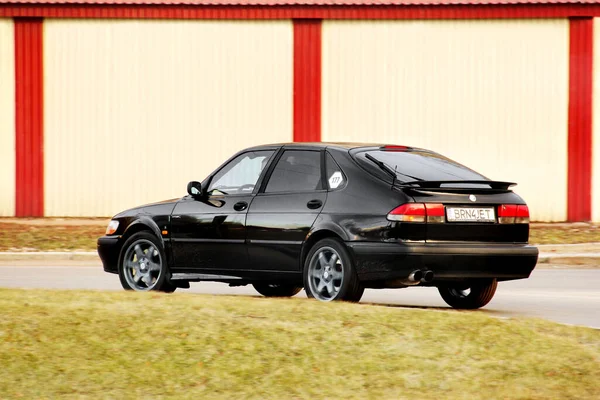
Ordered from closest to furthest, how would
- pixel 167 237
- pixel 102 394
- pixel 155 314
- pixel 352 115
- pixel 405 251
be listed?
Result: pixel 102 394 < pixel 155 314 < pixel 405 251 < pixel 167 237 < pixel 352 115

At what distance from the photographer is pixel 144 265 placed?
12.4 meters

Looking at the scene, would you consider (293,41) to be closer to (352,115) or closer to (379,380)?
(352,115)

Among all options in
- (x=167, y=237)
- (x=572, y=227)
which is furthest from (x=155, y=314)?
(x=572, y=227)

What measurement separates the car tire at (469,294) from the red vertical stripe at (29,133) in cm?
1635

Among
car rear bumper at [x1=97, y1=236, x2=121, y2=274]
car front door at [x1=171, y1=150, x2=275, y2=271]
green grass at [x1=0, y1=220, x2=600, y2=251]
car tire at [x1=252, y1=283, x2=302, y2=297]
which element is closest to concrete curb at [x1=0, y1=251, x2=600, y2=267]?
green grass at [x1=0, y1=220, x2=600, y2=251]

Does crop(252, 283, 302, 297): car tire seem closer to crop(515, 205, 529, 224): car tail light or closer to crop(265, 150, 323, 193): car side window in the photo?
crop(265, 150, 323, 193): car side window

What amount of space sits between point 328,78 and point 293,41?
1097 mm

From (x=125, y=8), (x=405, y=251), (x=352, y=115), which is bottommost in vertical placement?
(x=405, y=251)

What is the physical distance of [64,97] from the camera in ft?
88.2

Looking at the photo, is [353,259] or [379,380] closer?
[379,380]

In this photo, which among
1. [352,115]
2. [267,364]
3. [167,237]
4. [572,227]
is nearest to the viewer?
[267,364]

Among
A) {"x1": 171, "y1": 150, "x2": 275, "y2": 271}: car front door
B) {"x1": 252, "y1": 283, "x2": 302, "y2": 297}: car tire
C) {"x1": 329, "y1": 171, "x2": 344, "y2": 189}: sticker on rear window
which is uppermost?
{"x1": 329, "y1": 171, "x2": 344, "y2": 189}: sticker on rear window

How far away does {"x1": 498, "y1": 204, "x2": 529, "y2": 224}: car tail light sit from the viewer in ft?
35.8

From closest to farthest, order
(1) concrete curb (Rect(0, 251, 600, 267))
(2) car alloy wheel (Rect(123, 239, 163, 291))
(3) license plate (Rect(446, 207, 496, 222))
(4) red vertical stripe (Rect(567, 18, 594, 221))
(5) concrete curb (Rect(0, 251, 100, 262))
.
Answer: (3) license plate (Rect(446, 207, 496, 222)), (2) car alloy wheel (Rect(123, 239, 163, 291)), (1) concrete curb (Rect(0, 251, 600, 267)), (5) concrete curb (Rect(0, 251, 100, 262)), (4) red vertical stripe (Rect(567, 18, 594, 221))
